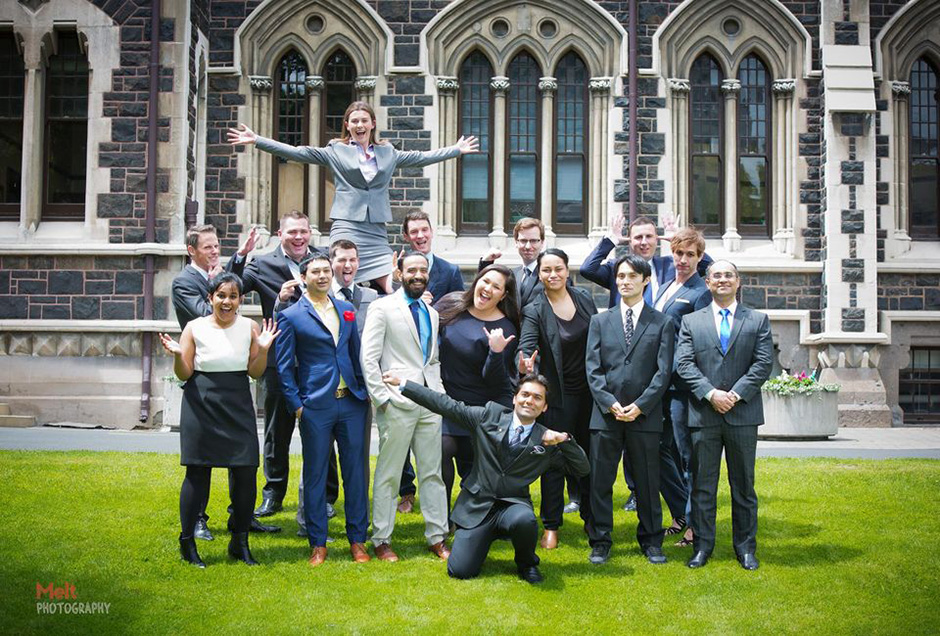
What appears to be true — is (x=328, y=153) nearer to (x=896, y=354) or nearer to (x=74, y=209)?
(x=74, y=209)

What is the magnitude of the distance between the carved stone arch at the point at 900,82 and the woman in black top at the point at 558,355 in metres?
9.58

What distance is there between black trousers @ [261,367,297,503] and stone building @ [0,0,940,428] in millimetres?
6605

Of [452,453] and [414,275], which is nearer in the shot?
[414,275]

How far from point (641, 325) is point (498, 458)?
1239mm

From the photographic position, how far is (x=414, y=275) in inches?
237

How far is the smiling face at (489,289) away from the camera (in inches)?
242

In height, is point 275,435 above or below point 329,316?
below

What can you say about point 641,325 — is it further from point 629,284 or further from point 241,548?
point 241,548

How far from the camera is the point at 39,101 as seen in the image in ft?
44.6

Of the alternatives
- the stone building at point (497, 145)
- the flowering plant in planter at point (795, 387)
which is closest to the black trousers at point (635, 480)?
the flowering plant in planter at point (795, 387)

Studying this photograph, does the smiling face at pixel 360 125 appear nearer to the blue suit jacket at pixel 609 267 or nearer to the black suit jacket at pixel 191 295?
the black suit jacket at pixel 191 295

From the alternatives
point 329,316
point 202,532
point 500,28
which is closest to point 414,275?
point 329,316

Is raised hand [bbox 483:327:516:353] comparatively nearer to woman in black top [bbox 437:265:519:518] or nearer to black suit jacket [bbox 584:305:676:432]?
woman in black top [bbox 437:265:519:518]

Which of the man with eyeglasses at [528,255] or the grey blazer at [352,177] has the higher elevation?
the grey blazer at [352,177]
